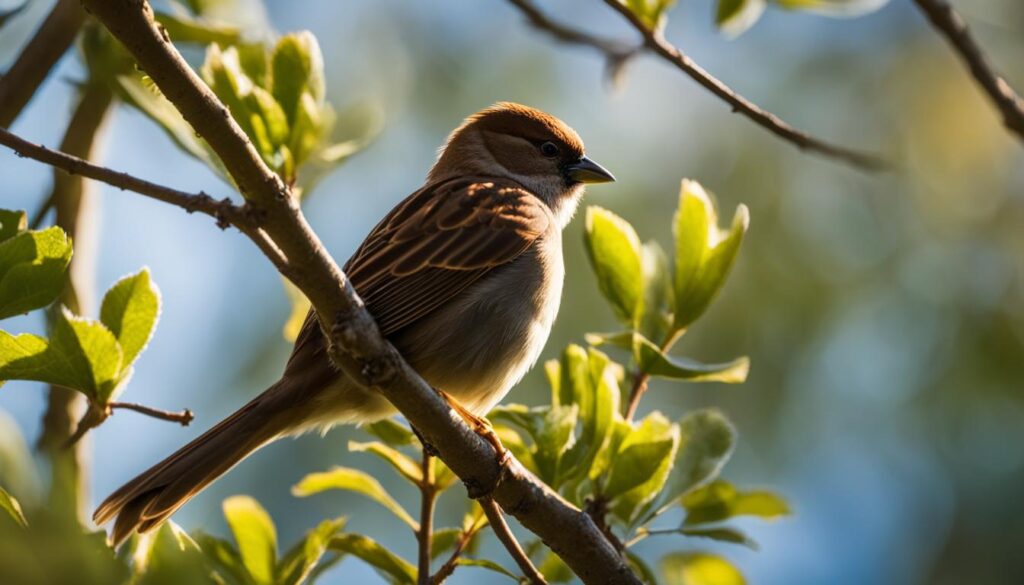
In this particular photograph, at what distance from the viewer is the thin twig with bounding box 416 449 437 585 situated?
3459 mm

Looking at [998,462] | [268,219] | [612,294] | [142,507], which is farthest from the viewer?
[998,462]

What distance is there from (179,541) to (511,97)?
4.87 m

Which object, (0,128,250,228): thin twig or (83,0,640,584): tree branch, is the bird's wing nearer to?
(83,0,640,584): tree branch

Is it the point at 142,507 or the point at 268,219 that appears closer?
the point at 268,219

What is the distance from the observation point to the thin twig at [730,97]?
12.2 feet

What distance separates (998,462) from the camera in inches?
273

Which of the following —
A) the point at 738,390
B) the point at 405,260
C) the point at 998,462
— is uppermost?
the point at 405,260

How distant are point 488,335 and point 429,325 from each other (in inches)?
9.1

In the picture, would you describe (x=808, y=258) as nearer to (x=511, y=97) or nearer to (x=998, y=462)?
(x=998, y=462)

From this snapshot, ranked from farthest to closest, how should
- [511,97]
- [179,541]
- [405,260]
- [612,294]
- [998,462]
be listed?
[511,97] < [998,462] < [405,260] < [612,294] < [179,541]

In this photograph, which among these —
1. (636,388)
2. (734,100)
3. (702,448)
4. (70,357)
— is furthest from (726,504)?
(70,357)

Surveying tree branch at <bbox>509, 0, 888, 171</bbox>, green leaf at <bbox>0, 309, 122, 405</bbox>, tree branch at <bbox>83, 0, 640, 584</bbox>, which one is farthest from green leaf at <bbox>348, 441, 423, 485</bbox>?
tree branch at <bbox>509, 0, 888, 171</bbox>

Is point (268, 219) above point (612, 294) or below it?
above

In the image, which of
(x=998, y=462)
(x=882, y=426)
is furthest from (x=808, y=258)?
(x=998, y=462)
